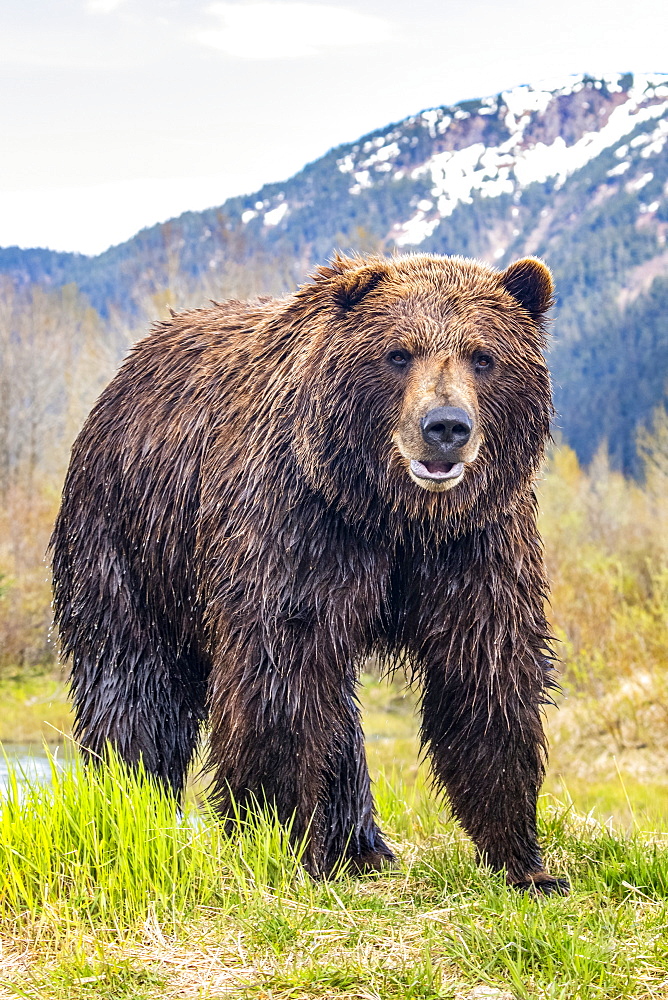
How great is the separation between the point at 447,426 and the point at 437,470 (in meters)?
0.17

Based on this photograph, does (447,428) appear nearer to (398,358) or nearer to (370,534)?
(398,358)

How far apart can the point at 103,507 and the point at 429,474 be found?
6.47ft

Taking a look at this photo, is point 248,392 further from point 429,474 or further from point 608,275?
point 608,275

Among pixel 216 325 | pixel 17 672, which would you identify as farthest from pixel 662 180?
pixel 216 325

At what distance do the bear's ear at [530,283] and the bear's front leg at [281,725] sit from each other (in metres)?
1.47

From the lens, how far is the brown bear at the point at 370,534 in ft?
12.9

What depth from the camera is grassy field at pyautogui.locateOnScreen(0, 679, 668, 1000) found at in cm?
336

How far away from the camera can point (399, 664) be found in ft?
15.0

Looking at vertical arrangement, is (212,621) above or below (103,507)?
below

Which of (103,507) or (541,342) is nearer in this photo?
(541,342)

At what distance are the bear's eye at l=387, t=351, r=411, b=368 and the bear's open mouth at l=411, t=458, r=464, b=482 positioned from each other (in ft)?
1.28

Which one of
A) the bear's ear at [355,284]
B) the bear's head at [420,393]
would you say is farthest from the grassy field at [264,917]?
the bear's ear at [355,284]

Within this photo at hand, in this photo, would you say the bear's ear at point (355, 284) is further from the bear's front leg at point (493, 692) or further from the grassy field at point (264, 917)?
the grassy field at point (264, 917)

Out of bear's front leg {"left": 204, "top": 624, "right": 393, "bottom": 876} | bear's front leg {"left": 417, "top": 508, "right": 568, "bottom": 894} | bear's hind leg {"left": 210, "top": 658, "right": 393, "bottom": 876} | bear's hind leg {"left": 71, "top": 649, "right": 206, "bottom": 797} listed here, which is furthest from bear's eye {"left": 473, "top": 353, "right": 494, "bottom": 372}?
bear's hind leg {"left": 71, "top": 649, "right": 206, "bottom": 797}
